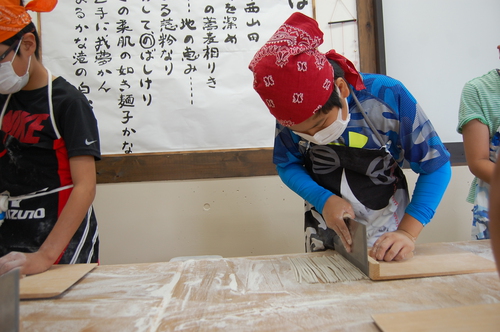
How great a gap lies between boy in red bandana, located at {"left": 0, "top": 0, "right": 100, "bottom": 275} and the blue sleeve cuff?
1050 mm

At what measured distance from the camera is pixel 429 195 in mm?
993

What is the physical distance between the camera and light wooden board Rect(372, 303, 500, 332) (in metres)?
0.57

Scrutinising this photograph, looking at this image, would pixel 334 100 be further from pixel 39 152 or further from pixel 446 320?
pixel 39 152

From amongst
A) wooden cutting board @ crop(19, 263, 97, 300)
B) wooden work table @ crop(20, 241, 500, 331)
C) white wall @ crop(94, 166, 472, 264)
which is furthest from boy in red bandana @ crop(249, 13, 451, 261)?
wooden cutting board @ crop(19, 263, 97, 300)

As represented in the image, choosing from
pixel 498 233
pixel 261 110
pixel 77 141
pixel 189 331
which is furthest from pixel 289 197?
pixel 498 233

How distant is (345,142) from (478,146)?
56 centimetres

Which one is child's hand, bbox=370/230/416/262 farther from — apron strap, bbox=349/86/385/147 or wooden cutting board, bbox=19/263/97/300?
wooden cutting board, bbox=19/263/97/300

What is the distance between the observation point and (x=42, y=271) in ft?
3.11

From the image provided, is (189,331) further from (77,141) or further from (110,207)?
(110,207)

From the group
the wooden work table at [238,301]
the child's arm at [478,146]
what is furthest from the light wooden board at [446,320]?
the child's arm at [478,146]

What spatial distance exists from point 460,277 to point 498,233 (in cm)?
57

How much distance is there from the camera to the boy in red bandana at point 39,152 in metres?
1.03

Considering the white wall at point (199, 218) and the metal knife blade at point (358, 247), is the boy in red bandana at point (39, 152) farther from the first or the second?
the metal knife blade at point (358, 247)

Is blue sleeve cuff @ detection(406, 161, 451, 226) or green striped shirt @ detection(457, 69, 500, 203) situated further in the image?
green striped shirt @ detection(457, 69, 500, 203)
